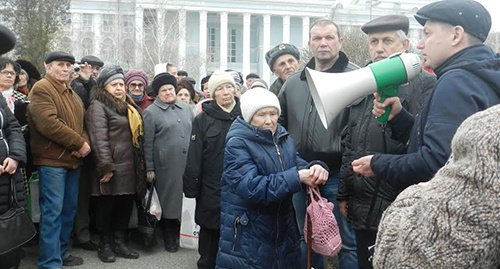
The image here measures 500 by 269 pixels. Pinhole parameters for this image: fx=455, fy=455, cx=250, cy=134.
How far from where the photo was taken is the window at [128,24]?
38.1m

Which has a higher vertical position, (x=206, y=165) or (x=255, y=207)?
(x=206, y=165)

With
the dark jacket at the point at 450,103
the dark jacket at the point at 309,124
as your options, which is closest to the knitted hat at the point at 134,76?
the dark jacket at the point at 309,124

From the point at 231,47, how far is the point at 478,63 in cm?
5665

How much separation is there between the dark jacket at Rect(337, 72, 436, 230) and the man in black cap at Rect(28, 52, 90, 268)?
279cm

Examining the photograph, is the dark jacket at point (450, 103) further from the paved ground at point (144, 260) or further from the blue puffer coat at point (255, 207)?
the paved ground at point (144, 260)

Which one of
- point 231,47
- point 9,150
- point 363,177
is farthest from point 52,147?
point 231,47

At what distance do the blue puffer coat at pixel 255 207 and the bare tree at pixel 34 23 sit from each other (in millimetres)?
15027

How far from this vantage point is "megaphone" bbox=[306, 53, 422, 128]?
2312 mm

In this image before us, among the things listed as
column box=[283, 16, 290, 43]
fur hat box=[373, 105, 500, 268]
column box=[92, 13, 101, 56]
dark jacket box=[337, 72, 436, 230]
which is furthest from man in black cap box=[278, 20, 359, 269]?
column box=[283, 16, 290, 43]

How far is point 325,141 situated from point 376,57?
73 cm

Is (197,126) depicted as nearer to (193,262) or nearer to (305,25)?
(193,262)

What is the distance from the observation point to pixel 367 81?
2324mm

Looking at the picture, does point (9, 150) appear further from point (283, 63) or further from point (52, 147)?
point (283, 63)

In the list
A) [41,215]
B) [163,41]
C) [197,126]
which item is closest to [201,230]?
[197,126]
